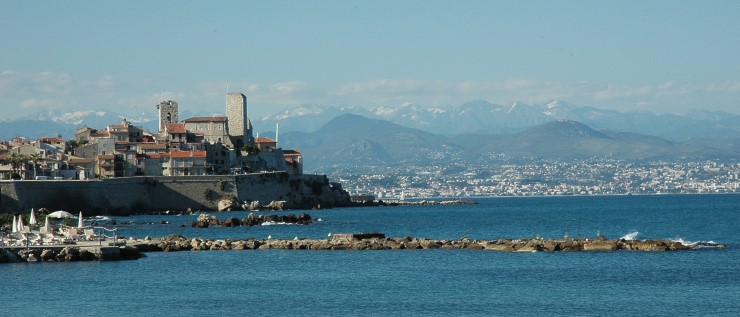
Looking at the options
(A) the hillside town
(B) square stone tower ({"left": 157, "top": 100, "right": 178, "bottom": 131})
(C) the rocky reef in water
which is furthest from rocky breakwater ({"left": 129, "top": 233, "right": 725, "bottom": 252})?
(B) square stone tower ({"left": 157, "top": 100, "right": 178, "bottom": 131})

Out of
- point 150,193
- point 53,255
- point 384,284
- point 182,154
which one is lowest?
point 384,284

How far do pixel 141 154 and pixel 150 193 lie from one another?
22.2ft

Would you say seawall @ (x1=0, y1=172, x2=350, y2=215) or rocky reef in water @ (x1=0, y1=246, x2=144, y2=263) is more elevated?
seawall @ (x1=0, y1=172, x2=350, y2=215)

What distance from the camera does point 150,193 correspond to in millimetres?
107500

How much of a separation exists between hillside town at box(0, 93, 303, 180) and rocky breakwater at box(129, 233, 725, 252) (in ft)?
148

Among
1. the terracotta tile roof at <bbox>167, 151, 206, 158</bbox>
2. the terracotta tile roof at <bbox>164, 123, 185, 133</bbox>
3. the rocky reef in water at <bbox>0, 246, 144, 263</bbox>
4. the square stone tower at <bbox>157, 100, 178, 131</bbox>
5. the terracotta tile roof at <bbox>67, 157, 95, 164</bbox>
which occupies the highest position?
the square stone tower at <bbox>157, 100, 178, 131</bbox>

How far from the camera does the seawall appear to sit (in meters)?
95.3

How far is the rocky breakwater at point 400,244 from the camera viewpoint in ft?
194

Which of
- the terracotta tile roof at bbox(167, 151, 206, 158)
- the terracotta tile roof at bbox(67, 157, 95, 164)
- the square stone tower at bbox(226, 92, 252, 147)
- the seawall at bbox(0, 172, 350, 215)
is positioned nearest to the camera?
the seawall at bbox(0, 172, 350, 215)

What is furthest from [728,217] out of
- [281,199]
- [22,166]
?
[22,166]

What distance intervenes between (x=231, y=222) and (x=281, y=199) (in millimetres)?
34455

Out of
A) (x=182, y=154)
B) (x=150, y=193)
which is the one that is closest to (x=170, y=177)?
(x=150, y=193)

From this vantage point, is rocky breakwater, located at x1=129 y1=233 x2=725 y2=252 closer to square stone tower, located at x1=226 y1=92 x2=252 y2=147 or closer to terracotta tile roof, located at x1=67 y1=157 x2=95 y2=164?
terracotta tile roof, located at x1=67 y1=157 x2=95 y2=164

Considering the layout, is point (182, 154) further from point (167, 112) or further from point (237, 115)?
point (167, 112)
